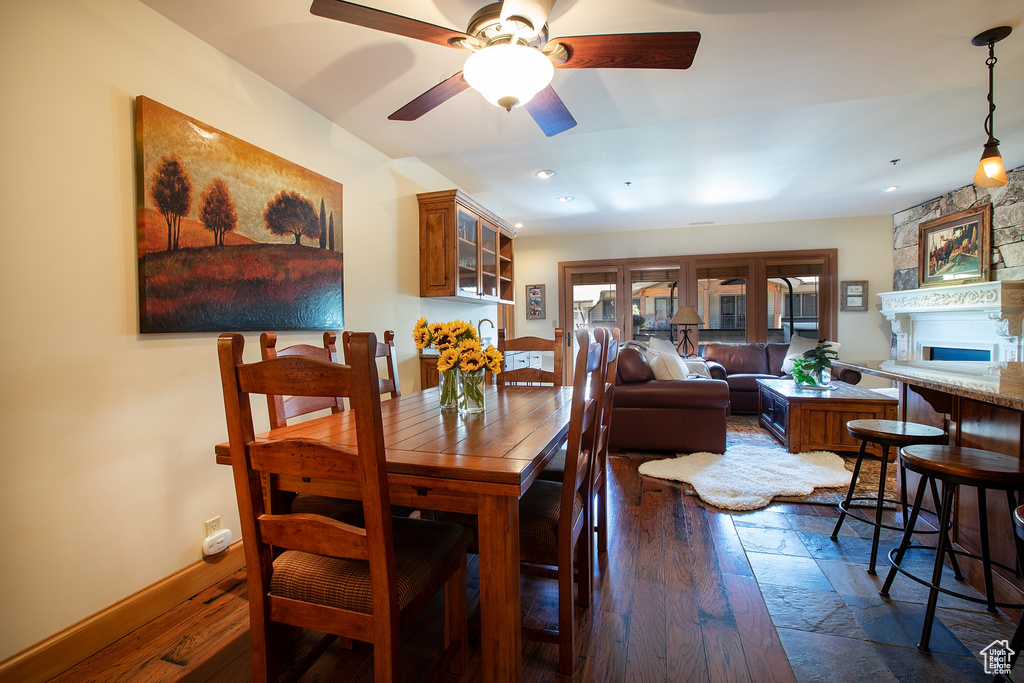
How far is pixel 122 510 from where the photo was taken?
1686 mm

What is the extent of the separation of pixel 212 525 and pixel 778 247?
7.24 metres

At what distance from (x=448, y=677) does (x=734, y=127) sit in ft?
12.3

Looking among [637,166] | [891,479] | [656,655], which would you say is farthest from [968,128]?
[656,655]

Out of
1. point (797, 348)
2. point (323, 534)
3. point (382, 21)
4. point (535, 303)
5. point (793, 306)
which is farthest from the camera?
point (535, 303)

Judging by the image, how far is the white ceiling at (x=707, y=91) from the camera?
186 cm

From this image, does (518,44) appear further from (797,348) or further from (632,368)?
(797,348)

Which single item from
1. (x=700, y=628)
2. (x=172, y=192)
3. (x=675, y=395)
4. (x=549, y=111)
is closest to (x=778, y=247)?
(x=675, y=395)

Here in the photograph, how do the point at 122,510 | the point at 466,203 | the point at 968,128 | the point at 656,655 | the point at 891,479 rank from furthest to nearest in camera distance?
the point at 466,203 < the point at 968,128 < the point at 891,479 < the point at 122,510 < the point at 656,655

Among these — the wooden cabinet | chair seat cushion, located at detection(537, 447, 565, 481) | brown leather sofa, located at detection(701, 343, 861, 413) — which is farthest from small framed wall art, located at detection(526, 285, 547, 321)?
chair seat cushion, located at detection(537, 447, 565, 481)

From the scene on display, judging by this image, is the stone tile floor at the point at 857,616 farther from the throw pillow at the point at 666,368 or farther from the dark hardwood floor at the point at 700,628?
the throw pillow at the point at 666,368

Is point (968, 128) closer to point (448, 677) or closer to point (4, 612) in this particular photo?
point (448, 677)

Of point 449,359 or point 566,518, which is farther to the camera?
point 449,359

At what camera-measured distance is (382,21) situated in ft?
4.98

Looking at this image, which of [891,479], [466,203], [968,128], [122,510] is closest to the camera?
[122,510]
